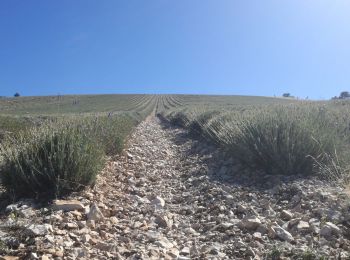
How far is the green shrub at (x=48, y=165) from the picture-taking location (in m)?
6.05

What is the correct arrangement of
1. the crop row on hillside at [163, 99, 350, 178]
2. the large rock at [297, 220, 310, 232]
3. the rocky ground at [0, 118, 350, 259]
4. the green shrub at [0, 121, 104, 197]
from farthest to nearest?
the crop row on hillside at [163, 99, 350, 178]
the green shrub at [0, 121, 104, 197]
the large rock at [297, 220, 310, 232]
the rocky ground at [0, 118, 350, 259]

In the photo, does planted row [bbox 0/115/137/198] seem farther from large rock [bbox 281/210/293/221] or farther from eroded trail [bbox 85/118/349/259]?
large rock [bbox 281/210/293/221]

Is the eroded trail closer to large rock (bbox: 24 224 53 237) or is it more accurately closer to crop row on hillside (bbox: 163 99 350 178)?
crop row on hillside (bbox: 163 99 350 178)

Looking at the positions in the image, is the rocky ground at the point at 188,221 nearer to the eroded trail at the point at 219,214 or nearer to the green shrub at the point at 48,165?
the eroded trail at the point at 219,214

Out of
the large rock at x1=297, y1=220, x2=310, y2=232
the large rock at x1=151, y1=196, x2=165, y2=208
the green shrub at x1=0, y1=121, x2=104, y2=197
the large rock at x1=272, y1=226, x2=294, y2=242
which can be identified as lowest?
the large rock at x1=151, y1=196, x2=165, y2=208

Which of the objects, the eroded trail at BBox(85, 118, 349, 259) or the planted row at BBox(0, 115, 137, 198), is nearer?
the eroded trail at BBox(85, 118, 349, 259)

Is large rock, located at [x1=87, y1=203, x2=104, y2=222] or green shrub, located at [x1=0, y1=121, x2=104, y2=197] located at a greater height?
green shrub, located at [x1=0, y1=121, x2=104, y2=197]

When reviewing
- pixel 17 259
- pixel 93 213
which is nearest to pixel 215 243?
pixel 93 213

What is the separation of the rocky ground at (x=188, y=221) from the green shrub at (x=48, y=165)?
12.1 inches

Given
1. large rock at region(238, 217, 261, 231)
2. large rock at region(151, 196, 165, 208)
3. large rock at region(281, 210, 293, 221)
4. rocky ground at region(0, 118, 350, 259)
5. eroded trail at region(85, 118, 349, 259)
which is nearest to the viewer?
rocky ground at region(0, 118, 350, 259)

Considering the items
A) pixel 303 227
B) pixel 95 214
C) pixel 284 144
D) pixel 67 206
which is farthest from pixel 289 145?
pixel 67 206

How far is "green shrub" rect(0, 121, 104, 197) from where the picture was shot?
19.8 ft

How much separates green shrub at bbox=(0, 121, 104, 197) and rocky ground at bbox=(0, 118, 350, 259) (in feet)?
1.01

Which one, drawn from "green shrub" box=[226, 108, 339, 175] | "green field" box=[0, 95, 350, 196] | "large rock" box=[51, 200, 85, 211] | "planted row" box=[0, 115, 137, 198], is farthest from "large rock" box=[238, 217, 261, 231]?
"planted row" box=[0, 115, 137, 198]
